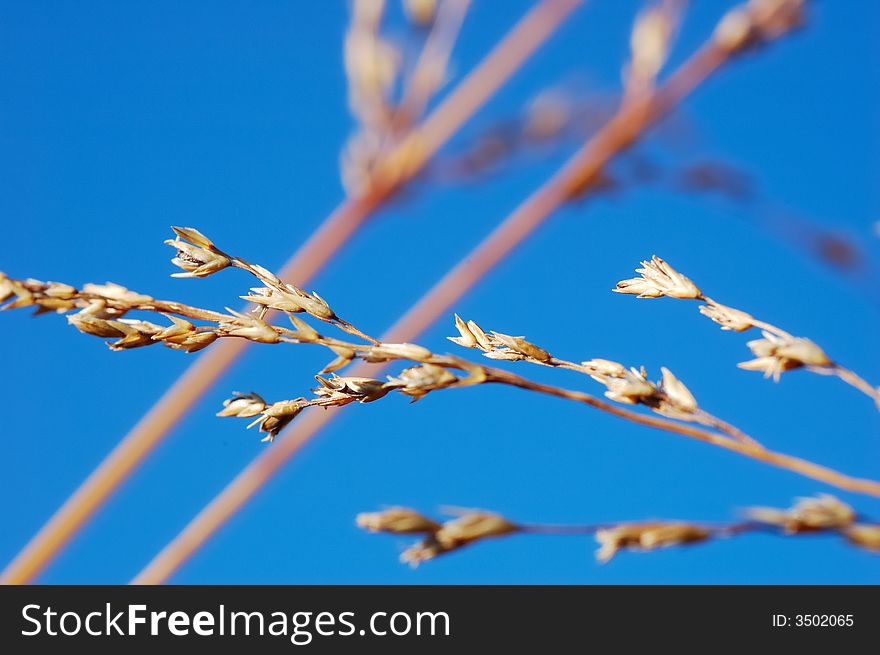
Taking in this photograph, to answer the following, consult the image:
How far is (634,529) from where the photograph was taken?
418 millimetres

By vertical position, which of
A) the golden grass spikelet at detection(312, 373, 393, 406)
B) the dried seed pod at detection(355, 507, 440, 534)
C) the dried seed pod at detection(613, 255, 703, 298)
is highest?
the dried seed pod at detection(613, 255, 703, 298)

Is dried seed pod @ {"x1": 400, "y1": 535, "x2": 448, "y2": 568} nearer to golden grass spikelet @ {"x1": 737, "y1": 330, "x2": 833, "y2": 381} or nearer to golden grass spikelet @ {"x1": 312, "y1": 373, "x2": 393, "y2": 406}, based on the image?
golden grass spikelet @ {"x1": 312, "y1": 373, "x2": 393, "y2": 406}

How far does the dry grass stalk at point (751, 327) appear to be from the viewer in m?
0.50

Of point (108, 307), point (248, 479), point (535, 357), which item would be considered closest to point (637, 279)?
point (535, 357)

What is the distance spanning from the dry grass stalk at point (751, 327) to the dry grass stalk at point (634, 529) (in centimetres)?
13

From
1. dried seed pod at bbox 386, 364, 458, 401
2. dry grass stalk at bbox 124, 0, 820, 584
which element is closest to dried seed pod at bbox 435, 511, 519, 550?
dried seed pod at bbox 386, 364, 458, 401

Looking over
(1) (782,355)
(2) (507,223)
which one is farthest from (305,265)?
(1) (782,355)

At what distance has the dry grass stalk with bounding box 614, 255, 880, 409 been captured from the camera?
1.63 ft

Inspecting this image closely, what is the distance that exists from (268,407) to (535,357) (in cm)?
20

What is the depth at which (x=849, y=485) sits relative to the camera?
0.47 m

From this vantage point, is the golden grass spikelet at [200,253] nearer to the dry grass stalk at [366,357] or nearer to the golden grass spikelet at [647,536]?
the dry grass stalk at [366,357]

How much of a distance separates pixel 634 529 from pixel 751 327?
23 cm

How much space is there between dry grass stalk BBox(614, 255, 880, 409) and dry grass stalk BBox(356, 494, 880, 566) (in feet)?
0.42

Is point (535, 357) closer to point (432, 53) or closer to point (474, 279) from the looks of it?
point (474, 279)
